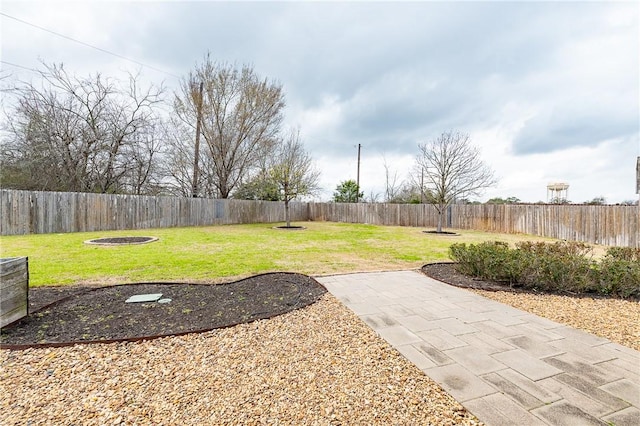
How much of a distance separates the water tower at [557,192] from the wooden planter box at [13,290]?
60.2 feet

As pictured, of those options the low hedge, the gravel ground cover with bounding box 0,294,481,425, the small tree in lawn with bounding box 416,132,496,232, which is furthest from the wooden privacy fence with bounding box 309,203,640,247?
the gravel ground cover with bounding box 0,294,481,425

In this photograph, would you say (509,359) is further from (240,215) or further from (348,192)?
(348,192)

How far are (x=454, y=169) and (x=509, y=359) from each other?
40.0ft

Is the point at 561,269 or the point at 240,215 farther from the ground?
the point at 240,215

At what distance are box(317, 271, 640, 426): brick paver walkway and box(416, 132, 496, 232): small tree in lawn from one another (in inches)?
416

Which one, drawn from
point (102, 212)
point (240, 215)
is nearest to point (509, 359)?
point (102, 212)

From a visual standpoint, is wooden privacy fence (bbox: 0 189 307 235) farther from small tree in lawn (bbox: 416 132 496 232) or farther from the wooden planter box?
small tree in lawn (bbox: 416 132 496 232)

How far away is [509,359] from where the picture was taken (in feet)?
6.97

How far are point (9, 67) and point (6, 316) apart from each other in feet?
37.7

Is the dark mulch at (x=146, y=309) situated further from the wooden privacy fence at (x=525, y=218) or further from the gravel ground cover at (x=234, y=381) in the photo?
the wooden privacy fence at (x=525, y=218)

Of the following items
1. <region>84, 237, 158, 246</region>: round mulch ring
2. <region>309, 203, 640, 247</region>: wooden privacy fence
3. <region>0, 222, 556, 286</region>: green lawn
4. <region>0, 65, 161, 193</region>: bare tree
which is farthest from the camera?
<region>0, 65, 161, 193</region>: bare tree

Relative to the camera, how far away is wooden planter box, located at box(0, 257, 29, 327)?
2434 mm

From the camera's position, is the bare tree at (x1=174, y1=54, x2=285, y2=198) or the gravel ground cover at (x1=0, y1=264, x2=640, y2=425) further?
the bare tree at (x1=174, y1=54, x2=285, y2=198)

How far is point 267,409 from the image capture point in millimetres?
1586
